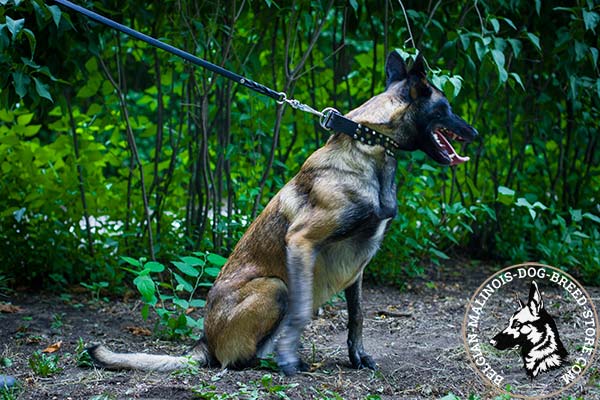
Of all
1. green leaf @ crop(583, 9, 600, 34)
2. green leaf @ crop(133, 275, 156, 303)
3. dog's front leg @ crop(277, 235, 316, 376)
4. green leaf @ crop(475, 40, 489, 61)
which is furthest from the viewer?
green leaf @ crop(583, 9, 600, 34)

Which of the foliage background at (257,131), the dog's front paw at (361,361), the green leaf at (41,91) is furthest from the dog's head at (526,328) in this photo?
the green leaf at (41,91)

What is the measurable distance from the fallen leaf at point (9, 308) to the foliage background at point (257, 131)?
0.53m

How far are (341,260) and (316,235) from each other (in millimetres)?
298

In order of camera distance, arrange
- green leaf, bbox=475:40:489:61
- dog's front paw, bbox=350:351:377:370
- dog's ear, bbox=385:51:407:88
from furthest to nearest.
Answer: green leaf, bbox=475:40:489:61
dog's front paw, bbox=350:351:377:370
dog's ear, bbox=385:51:407:88

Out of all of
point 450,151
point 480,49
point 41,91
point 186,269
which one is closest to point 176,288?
point 186,269

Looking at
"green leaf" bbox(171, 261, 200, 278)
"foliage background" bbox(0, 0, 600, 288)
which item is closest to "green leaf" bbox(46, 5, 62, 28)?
"foliage background" bbox(0, 0, 600, 288)

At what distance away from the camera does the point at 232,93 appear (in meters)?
6.75

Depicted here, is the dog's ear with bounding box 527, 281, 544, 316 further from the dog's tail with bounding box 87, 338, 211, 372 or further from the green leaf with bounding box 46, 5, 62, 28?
the green leaf with bounding box 46, 5, 62, 28

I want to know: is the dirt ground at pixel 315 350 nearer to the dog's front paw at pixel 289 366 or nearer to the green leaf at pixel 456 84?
the dog's front paw at pixel 289 366

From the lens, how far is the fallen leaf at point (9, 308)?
5801 millimetres

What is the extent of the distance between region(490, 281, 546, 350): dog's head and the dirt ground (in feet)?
0.85

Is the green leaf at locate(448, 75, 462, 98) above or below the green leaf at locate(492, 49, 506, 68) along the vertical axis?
below

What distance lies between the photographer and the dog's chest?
4.29 metres

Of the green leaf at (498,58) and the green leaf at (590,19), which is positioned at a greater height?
the green leaf at (590,19)
